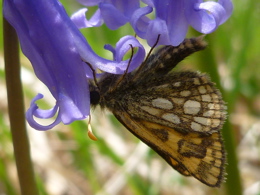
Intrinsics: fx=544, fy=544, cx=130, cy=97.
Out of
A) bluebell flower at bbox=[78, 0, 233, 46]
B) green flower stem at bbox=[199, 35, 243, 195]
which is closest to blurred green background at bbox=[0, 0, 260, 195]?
green flower stem at bbox=[199, 35, 243, 195]

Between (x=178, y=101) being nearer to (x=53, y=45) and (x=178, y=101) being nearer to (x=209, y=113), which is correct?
(x=209, y=113)

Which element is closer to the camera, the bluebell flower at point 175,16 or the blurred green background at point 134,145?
the bluebell flower at point 175,16

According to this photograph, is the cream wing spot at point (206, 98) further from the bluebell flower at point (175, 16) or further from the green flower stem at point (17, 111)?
the green flower stem at point (17, 111)

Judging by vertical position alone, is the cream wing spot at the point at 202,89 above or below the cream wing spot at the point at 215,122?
above

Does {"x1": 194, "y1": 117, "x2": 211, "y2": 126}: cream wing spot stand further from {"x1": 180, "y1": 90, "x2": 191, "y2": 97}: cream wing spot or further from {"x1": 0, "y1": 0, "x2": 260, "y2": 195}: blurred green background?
{"x1": 0, "y1": 0, "x2": 260, "y2": 195}: blurred green background

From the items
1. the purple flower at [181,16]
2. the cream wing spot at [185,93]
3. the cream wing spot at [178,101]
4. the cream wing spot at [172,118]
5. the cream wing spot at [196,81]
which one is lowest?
the cream wing spot at [172,118]

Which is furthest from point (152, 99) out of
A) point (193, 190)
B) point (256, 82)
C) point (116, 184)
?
point (256, 82)

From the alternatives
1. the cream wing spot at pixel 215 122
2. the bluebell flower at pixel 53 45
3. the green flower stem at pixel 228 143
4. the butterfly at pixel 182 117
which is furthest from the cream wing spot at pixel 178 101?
the green flower stem at pixel 228 143
